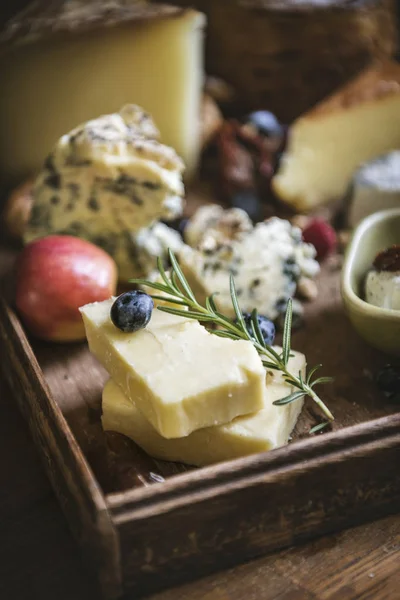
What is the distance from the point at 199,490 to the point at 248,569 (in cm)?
17

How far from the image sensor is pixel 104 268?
147 centimetres

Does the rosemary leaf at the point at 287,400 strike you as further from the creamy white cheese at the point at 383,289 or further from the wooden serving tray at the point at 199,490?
the creamy white cheese at the point at 383,289

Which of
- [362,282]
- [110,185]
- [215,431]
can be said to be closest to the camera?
[215,431]

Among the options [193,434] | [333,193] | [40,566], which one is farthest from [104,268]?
[333,193]

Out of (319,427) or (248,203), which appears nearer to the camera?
(319,427)

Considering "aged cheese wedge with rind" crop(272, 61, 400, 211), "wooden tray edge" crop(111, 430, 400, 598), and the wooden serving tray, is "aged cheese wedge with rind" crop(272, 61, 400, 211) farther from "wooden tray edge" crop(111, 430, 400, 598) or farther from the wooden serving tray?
"wooden tray edge" crop(111, 430, 400, 598)

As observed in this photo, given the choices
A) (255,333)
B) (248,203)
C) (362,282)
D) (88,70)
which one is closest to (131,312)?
(255,333)

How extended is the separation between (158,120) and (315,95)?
492mm

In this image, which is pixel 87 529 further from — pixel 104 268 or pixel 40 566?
pixel 104 268

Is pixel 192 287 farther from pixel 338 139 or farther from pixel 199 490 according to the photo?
pixel 338 139

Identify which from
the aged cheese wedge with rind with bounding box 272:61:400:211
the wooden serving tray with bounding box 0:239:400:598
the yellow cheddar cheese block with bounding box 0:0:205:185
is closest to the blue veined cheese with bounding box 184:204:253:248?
the aged cheese wedge with rind with bounding box 272:61:400:211

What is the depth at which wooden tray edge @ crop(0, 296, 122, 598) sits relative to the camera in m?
0.97

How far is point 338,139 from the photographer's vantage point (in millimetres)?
1942

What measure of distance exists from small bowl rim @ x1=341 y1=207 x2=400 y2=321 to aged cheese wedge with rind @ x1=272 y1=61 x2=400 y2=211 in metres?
0.40
